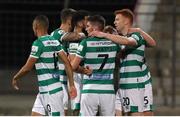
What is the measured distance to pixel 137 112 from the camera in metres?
11.6

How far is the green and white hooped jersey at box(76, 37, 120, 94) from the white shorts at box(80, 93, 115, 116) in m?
0.07

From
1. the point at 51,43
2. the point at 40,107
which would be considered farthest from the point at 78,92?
the point at 51,43

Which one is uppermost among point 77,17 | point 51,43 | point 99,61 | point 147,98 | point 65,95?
point 77,17

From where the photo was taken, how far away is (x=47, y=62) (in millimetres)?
11602

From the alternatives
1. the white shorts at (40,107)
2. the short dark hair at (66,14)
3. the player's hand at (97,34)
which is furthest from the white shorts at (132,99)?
the short dark hair at (66,14)

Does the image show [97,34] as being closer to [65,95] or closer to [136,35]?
[136,35]

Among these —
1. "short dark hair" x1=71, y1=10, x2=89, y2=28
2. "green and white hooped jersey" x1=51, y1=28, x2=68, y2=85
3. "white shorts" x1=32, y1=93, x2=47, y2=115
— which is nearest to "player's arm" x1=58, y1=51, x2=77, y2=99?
"white shorts" x1=32, y1=93, x2=47, y2=115

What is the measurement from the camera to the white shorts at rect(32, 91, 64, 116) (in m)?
11.7

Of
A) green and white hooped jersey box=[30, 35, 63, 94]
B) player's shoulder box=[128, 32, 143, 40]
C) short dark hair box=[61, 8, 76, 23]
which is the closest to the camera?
player's shoulder box=[128, 32, 143, 40]

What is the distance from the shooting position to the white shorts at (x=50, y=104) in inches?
460

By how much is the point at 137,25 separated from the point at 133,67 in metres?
6.93

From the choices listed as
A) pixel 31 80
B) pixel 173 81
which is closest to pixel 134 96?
pixel 173 81

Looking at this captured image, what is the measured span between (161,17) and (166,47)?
3.30 feet

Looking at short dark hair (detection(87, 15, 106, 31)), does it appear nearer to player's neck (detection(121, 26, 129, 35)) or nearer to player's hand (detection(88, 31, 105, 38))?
player's hand (detection(88, 31, 105, 38))
